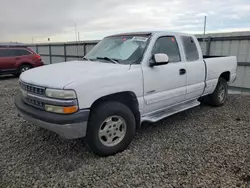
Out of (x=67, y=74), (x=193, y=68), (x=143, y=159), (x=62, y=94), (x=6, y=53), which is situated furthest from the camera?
(x=6, y=53)

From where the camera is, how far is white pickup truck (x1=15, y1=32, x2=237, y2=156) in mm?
2846

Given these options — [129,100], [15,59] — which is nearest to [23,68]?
[15,59]

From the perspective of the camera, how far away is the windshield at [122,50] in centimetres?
370

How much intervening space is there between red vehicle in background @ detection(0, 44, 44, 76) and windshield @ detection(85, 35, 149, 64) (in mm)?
8980

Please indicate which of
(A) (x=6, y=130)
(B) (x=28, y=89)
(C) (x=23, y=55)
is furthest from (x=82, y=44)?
(B) (x=28, y=89)

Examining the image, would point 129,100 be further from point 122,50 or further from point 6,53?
point 6,53

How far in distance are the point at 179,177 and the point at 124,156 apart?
87cm

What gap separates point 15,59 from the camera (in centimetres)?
1177

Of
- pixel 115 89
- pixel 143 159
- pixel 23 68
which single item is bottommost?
pixel 143 159

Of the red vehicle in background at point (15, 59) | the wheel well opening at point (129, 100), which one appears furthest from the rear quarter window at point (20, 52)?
the wheel well opening at point (129, 100)

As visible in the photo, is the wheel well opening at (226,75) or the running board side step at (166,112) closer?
the running board side step at (166,112)

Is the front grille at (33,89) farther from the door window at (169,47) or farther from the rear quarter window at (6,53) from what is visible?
the rear quarter window at (6,53)

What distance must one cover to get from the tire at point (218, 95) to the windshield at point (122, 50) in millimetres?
2756

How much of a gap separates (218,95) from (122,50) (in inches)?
126
